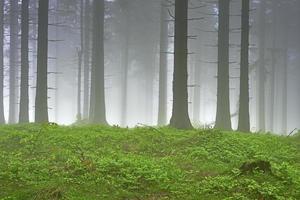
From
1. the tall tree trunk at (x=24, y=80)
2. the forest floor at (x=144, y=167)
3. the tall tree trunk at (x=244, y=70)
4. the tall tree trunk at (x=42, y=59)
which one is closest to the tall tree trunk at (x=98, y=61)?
the tall tree trunk at (x=24, y=80)

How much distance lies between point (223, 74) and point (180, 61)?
5135 millimetres

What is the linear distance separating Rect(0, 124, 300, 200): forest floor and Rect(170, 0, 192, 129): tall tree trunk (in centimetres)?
307

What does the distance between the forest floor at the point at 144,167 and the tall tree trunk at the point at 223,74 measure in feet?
24.1

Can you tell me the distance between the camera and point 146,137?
49.3ft

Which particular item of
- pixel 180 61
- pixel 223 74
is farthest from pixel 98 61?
pixel 180 61

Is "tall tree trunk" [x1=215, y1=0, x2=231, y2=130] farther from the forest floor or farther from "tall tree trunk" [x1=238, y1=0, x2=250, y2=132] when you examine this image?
the forest floor

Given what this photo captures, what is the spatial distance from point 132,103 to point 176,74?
1981 inches

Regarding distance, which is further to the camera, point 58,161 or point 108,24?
point 108,24

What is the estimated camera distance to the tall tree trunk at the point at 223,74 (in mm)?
22469

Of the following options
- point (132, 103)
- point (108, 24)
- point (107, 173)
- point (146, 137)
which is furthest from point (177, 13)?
point (132, 103)

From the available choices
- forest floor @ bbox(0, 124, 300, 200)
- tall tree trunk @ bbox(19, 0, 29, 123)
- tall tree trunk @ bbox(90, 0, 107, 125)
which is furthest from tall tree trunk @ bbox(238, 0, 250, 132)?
tall tree trunk @ bbox(19, 0, 29, 123)

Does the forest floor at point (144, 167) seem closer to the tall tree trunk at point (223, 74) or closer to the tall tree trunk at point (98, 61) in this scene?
the tall tree trunk at point (223, 74)

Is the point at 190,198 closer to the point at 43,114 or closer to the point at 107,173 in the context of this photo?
the point at 107,173

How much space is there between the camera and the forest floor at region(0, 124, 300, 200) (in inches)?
357
